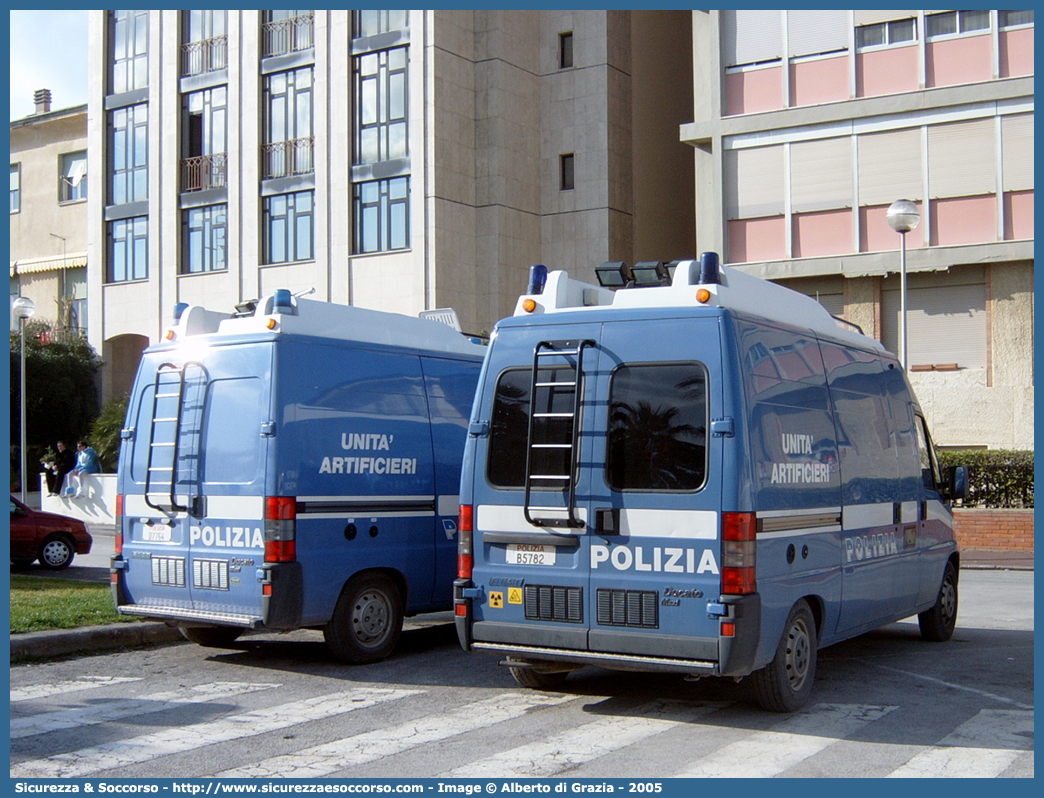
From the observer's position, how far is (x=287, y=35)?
112 ft

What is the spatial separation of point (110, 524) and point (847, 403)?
22911 millimetres

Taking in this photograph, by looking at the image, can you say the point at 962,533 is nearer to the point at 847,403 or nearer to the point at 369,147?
the point at 847,403

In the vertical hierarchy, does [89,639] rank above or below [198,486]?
below

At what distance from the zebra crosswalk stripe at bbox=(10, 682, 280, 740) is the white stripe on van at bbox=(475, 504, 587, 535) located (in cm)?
216

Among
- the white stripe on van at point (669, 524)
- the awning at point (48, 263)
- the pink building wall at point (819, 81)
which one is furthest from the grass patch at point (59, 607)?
the awning at point (48, 263)

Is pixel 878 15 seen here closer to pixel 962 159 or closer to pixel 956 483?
pixel 962 159

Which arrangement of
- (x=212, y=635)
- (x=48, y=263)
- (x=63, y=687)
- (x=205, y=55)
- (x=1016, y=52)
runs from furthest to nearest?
(x=48, y=263)
(x=205, y=55)
(x=1016, y=52)
(x=212, y=635)
(x=63, y=687)

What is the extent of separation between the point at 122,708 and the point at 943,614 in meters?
7.03

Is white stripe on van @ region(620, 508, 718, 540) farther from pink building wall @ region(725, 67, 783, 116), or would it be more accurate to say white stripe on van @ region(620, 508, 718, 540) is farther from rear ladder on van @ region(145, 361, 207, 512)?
pink building wall @ region(725, 67, 783, 116)

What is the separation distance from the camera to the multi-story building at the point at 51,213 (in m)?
41.9

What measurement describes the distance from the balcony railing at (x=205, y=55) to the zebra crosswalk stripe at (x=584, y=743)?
3178 centimetres

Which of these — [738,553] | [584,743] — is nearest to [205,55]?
[738,553]

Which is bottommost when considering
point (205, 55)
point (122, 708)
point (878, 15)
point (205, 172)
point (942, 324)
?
point (122, 708)

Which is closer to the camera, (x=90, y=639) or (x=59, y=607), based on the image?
(x=90, y=639)
